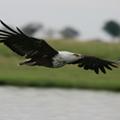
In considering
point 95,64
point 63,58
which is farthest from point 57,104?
point 63,58

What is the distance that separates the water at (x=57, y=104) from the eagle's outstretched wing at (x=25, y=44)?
3665 mm

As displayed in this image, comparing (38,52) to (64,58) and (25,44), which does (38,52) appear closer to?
(25,44)

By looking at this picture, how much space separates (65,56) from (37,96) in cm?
1026

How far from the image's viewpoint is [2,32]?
11898mm

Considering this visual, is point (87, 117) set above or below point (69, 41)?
below

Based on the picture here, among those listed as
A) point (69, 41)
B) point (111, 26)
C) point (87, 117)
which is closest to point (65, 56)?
point (87, 117)

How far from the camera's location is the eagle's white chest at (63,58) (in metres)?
11.6

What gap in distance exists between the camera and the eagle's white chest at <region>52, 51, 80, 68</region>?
11641 millimetres

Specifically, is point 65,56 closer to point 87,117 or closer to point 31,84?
point 87,117

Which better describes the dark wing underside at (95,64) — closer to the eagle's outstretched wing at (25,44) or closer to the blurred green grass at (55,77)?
the eagle's outstretched wing at (25,44)

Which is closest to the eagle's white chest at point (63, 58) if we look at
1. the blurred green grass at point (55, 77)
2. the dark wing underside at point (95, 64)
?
the dark wing underside at point (95, 64)

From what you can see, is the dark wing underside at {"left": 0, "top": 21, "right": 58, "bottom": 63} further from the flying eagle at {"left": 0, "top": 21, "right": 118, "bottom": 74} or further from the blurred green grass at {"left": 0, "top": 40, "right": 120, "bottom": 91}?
the blurred green grass at {"left": 0, "top": 40, "right": 120, "bottom": 91}

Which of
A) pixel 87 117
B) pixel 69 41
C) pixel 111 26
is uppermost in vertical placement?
pixel 111 26

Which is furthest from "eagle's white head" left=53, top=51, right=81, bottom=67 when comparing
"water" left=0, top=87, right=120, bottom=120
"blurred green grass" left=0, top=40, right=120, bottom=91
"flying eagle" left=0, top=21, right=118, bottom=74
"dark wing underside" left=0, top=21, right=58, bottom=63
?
"blurred green grass" left=0, top=40, right=120, bottom=91
